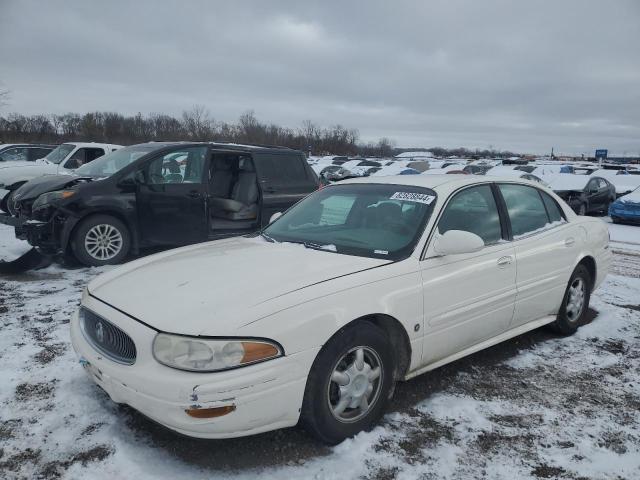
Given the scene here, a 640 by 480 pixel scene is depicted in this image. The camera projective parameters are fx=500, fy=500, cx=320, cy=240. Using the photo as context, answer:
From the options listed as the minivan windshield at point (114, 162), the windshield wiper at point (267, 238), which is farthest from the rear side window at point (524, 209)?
the minivan windshield at point (114, 162)

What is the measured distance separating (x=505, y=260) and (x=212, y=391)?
2.46 meters

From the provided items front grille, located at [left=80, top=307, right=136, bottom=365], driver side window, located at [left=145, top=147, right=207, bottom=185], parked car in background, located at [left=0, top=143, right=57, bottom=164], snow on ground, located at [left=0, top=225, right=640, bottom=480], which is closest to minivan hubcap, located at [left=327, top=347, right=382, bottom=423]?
snow on ground, located at [left=0, top=225, right=640, bottom=480]

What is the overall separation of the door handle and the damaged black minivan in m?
4.29

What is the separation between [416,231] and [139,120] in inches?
3248

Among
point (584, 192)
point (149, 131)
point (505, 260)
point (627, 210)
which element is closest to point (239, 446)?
point (505, 260)

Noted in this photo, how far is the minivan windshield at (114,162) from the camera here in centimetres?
735

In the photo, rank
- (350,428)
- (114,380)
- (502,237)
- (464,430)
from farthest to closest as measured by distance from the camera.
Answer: (502,237) → (464,430) → (350,428) → (114,380)

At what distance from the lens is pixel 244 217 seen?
7.77 m

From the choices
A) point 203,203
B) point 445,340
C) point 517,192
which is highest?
point 517,192

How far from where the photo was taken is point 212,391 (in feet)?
7.75

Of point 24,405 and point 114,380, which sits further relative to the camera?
point 24,405

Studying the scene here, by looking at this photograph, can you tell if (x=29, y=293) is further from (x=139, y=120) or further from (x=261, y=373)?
(x=139, y=120)

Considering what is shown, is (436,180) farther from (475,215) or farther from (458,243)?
(458,243)

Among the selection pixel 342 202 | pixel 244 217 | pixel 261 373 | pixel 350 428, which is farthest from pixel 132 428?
pixel 244 217
